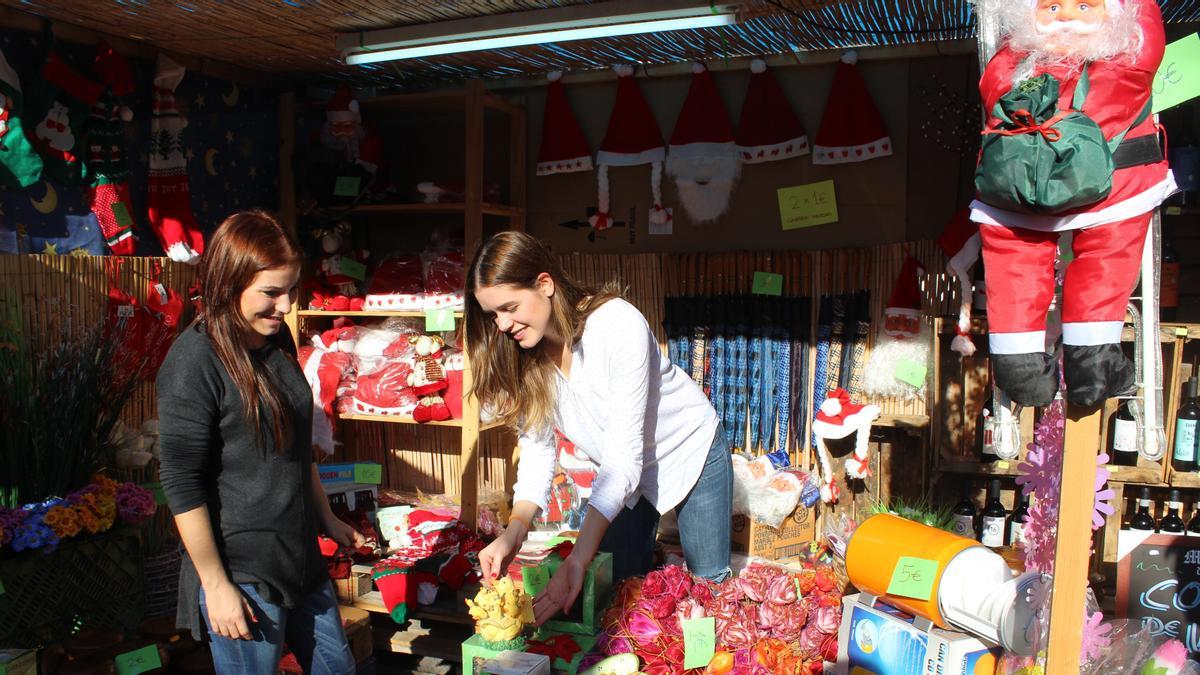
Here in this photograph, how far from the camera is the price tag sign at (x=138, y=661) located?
2.47m

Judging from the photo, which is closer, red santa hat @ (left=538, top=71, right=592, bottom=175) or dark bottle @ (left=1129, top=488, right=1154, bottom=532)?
dark bottle @ (left=1129, top=488, right=1154, bottom=532)

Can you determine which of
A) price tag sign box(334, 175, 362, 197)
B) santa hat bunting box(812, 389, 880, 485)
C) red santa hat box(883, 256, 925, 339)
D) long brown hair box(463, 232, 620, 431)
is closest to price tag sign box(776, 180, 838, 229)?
red santa hat box(883, 256, 925, 339)

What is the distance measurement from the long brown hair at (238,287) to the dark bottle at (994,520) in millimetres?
2595

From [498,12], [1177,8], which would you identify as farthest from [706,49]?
[1177,8]

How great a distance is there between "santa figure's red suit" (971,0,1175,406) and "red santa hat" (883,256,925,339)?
2046 millimetres

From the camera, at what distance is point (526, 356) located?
2.29 m

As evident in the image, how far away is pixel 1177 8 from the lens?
9.48 feet

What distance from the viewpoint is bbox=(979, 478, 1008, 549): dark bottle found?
127 inches

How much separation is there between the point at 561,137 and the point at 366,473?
1.77 meters

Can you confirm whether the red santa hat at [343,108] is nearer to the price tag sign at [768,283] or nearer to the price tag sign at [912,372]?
the price tag sign at [768,283]

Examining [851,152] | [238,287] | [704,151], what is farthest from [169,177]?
[851,152]

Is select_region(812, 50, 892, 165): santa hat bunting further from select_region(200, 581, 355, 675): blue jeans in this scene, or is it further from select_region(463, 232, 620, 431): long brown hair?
select_region(200, 581, 355, 675): blue jeans

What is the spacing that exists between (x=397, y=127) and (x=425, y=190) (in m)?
0.63

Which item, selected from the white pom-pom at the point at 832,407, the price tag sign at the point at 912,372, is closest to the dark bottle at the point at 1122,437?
the price tag sign at the point at 912,372
